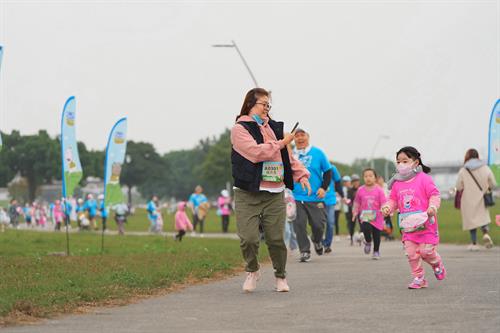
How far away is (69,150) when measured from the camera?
1816 cm

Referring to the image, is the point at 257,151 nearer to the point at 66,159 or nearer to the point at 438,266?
the point at 438,266

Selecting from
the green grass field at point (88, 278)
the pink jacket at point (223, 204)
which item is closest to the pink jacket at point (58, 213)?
the pink jacket at point (223, 204)

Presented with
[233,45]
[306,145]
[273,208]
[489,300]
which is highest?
[233,45]

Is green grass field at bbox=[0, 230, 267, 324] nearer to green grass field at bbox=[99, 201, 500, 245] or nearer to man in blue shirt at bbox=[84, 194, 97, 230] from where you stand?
green grass field at bbox=[99, 201, 500, 245]

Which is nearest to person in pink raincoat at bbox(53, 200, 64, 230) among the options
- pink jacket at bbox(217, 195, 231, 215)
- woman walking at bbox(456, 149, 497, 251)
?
pink jacket at bbox(217, 195, 231, 215)

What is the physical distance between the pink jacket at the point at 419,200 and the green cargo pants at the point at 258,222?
121cm

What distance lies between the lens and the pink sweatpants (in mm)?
10141

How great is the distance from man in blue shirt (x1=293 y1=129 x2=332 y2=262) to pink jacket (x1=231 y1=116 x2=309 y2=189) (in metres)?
4.47

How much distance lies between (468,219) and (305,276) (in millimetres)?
7215

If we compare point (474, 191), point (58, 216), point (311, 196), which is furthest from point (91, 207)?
point (311, 196)

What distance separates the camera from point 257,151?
9703 mm

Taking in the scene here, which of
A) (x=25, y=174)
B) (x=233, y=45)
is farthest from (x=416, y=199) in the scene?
(x=25, y=174)

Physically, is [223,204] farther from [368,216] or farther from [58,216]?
[368,216]

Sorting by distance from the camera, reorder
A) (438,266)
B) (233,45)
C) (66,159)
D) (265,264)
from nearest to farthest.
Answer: (438,266) → (265,264) → (66,159) → (233,45)
